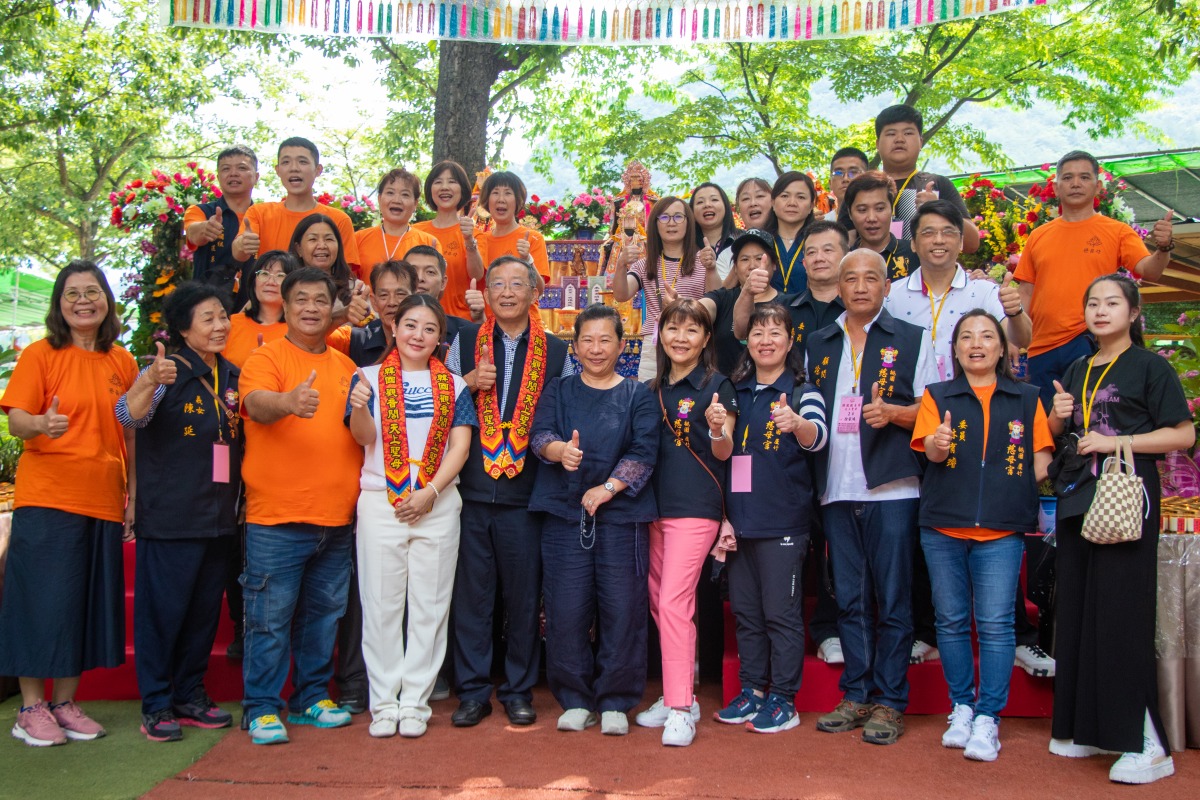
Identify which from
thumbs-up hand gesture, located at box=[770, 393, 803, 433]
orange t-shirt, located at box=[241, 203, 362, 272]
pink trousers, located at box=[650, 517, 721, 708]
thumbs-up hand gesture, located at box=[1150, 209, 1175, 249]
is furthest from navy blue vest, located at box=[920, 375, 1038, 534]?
orange t-shirt, located at box=[241, 203, 362, 272]

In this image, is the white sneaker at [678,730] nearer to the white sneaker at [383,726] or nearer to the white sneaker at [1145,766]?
the white sneaker at [383,726]

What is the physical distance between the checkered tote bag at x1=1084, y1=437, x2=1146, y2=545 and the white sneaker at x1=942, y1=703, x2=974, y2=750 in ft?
2.88

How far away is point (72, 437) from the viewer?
175 inches

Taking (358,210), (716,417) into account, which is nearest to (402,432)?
(716,417)

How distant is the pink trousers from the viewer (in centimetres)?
446

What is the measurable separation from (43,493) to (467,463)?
1.74 meters

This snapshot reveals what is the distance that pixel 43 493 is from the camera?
4.38 m

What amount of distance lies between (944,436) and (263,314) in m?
3.23

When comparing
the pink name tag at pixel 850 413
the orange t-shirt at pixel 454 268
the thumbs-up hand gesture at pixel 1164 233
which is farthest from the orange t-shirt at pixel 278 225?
the thumbs-up hand gesture at pixel 1164 233

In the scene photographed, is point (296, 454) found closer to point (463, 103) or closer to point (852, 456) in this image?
point (852, 456)

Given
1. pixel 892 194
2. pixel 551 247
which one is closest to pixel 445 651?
pixel 892 194

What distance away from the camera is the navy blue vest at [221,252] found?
5965 mm

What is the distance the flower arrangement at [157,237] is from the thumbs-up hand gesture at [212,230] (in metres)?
1.06

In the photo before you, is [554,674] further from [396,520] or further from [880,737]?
[880,737]
